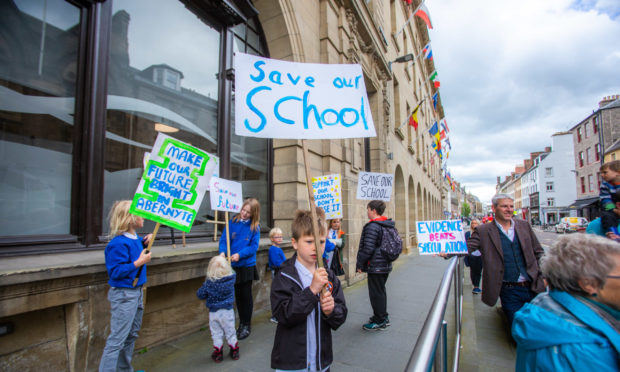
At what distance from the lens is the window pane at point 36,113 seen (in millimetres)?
2975

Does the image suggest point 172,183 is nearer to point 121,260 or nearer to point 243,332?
point 121,260

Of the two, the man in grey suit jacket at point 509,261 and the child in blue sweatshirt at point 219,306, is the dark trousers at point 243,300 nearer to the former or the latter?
the child in blue sweatshirt at point 219,306

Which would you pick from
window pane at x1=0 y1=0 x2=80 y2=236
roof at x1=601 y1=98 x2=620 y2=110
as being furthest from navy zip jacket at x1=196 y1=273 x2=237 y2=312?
roof at x1=601 y1=98 x2=620 y2=110

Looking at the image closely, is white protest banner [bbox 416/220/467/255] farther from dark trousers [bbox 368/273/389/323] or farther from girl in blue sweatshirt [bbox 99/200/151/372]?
girl in blue sweatshirt [bbox 99/200/151/372]

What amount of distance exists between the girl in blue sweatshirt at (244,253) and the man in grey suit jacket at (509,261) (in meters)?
2.76

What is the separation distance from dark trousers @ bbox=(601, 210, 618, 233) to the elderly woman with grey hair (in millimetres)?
2356

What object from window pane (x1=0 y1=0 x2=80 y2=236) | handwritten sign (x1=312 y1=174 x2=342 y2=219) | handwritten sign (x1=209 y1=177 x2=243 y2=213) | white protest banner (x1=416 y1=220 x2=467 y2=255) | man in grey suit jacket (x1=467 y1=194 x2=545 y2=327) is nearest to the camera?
window pane (x1=0 y1=0 x2=80 y2=236)

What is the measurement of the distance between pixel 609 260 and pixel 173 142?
10.3 ft

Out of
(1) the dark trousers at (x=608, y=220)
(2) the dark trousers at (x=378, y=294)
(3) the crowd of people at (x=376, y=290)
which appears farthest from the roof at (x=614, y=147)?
(2) the dark trousers at (x=378, y=294)

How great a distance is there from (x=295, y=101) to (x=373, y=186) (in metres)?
4.06

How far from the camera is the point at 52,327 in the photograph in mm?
2668

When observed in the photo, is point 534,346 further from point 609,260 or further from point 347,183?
point 347,183

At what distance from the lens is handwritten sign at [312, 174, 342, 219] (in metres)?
5.66

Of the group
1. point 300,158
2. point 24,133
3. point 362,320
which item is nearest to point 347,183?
point 300,158
